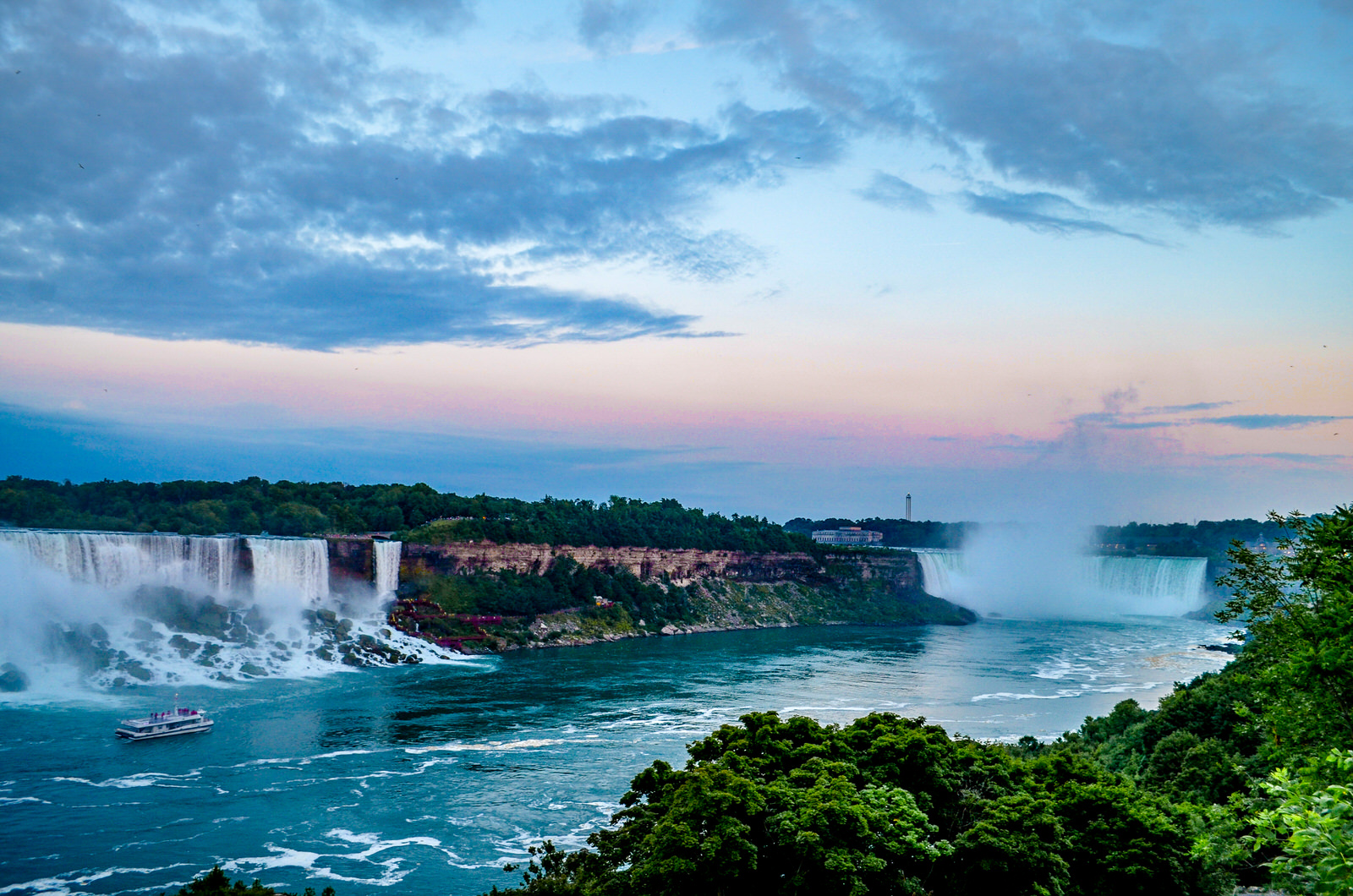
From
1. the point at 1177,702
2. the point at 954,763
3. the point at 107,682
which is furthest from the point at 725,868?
the point at 107,682

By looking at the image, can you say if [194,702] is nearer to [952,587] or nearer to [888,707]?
[888,707]

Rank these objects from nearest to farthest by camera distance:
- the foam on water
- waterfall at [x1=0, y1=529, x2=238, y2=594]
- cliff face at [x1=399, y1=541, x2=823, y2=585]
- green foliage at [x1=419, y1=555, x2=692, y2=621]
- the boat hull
→ the boat hull, the foam on water, waterfall at [x1=0, y1=529, x2=238, y2=594], green foliage at [x1=419, y1=555, x2=692, y2=621], cliff face at [x1=399, y1=541, x2=823, y2=585]

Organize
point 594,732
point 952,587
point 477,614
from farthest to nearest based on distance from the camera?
point 952,587, point 477,614, point 594,732

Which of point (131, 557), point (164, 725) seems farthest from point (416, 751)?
point (131, 557)

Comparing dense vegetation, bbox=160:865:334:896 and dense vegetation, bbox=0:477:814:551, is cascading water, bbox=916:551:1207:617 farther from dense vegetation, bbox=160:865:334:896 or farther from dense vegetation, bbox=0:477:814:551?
dense vegetation, bbox=160:865:334:896

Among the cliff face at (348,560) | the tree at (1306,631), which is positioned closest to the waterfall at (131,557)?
the cliff face at (348,560)

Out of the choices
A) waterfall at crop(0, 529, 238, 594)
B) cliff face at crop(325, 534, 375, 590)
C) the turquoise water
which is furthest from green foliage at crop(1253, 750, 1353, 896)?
cliff face at crop(325, 534, 375, 590)

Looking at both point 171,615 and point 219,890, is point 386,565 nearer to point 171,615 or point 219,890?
point 171,615
